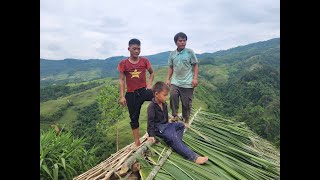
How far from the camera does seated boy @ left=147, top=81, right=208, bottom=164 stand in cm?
317

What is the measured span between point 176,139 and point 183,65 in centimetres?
148

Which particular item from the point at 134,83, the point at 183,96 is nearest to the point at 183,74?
the point at 183,96

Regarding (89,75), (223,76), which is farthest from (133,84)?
(89,75)

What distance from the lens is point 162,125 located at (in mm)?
3412

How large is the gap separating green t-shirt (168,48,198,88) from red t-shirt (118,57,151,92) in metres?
0.65

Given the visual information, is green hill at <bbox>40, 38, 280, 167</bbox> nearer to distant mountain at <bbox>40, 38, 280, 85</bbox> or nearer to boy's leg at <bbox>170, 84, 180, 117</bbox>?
boy's leg at <bbox>170, 84, 180, 117</bbox>

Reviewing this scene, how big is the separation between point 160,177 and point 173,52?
7.39 ft

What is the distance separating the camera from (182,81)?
4473 millimetres

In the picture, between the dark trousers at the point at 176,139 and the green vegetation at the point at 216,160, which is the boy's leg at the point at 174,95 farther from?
the dark trousers at the point at 176,139

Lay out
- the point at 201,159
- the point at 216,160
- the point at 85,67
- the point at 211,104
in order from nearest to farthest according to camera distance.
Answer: the point at 201,159
the point at 216,160
the point at 211,104
the point at 85,67

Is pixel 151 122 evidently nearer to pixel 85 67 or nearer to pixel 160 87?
pixel 160 87

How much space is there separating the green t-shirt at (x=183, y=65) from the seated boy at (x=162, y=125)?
985mm
